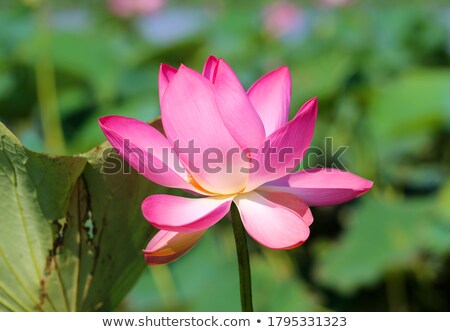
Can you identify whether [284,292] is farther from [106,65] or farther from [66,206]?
[106,65]

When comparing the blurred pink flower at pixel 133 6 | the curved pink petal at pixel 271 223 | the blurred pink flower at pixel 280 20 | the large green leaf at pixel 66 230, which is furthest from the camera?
the blurred pink flower at pixel 280 20

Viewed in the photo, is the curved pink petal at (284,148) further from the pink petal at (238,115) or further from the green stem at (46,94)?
the green stem at (46,94)

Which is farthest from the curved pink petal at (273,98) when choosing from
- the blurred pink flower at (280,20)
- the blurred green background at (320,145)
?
the blurred pink flower at (280,20)

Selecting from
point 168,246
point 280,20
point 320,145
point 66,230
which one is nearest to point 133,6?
point 280,20

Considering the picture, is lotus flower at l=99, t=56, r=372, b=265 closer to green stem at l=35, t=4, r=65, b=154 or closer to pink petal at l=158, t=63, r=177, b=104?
pink petal at l=158, t=63, r=177, b=104

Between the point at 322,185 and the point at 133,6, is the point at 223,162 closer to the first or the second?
the point at 322,185

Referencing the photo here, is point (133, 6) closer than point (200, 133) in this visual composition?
No
